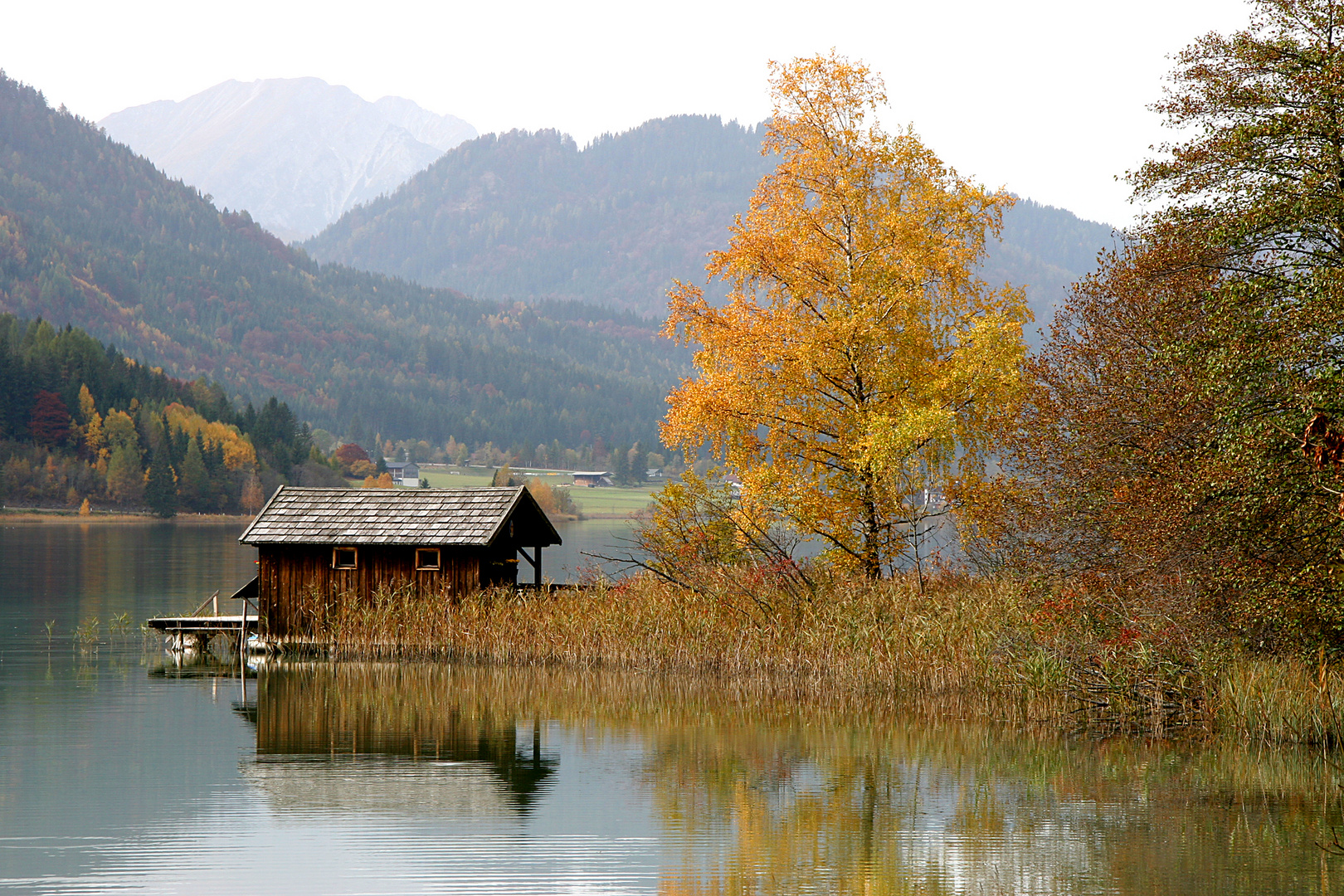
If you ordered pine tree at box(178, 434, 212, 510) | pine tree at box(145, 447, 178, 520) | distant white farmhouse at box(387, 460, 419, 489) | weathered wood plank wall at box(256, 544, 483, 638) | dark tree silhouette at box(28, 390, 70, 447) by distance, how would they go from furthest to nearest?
distant white farmhouse at box(387, 460, 419, 489), pine tree at box(178, 434, 212, 510), dark tree silhouette at box(28, 390, 70, 447), pine tree at box(145, 447, 178, 520), weathered wood plank wall at box(256, 544, 483, 638)

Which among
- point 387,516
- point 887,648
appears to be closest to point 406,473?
point 387,516

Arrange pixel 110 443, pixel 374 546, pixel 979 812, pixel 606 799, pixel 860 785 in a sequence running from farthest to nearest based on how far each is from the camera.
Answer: pixel 110 443 → pixel 374 546 → pixel 860 785 → pixel 606 799 → pixel 979 812

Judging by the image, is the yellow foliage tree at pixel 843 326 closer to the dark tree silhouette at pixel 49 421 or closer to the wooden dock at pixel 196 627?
the wooden dock at pixel 196 627

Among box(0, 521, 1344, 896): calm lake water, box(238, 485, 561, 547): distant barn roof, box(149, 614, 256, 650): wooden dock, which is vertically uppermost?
box(238, 485, 561, 547): distant barn roof

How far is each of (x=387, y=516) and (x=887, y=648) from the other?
1449 cm

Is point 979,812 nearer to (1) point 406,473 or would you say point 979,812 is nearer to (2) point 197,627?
(2) point 197,627

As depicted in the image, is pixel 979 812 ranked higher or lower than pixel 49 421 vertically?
lower

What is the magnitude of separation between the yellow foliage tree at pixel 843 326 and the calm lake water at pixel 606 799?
633 centimetres

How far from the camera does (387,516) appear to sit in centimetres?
3253

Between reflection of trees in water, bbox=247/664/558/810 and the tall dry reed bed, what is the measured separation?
1.71 metres

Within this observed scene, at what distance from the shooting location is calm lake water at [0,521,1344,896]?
43.1 ft

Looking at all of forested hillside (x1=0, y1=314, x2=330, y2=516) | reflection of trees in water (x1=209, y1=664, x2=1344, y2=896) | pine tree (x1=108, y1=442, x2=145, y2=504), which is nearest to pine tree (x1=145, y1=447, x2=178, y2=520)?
forested hillside (x1=0, y1=314, x2=330, y2=516)

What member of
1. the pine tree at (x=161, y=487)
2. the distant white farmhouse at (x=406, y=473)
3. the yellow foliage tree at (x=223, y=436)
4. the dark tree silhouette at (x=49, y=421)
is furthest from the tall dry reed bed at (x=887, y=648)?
the distant white farmhouse at (x=406, y=473)

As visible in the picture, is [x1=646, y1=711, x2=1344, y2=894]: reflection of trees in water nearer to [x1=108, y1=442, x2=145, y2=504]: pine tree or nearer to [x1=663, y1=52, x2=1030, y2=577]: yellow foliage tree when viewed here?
[x1=663, y1=52, x2=1030, y2=577]: yellow foliage tree
